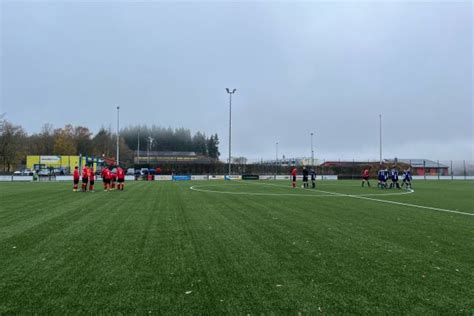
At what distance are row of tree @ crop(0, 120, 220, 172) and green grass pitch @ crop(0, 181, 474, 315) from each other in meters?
76.9

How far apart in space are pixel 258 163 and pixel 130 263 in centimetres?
6421

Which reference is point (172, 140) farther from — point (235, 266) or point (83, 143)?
point (235, 266)

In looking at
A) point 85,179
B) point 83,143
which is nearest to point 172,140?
point 83,143

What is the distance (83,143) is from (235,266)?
115m

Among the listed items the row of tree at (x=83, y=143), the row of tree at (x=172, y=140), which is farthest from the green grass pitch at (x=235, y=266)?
the row of tree at (x=172, y=140)

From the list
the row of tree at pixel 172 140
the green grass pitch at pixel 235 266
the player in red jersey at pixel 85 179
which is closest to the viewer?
the green grass pitch at pixel 235 266

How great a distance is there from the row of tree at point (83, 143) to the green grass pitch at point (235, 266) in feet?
252

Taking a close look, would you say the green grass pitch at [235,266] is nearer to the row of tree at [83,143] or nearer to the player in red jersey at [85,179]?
the player in red jersey at [85,179]

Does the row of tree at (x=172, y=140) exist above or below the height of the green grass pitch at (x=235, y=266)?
above

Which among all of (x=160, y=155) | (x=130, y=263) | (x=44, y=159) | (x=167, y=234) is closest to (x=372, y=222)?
(x=167, y=234)

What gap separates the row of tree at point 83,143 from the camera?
253ft

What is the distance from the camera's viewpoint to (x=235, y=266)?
6.18 m

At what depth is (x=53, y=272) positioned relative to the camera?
19.0 feet

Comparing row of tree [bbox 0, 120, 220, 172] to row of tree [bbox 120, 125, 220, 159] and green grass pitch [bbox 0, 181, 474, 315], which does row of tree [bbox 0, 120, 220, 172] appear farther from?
green grass pitch [bbox 0, 181, 474, 315]
